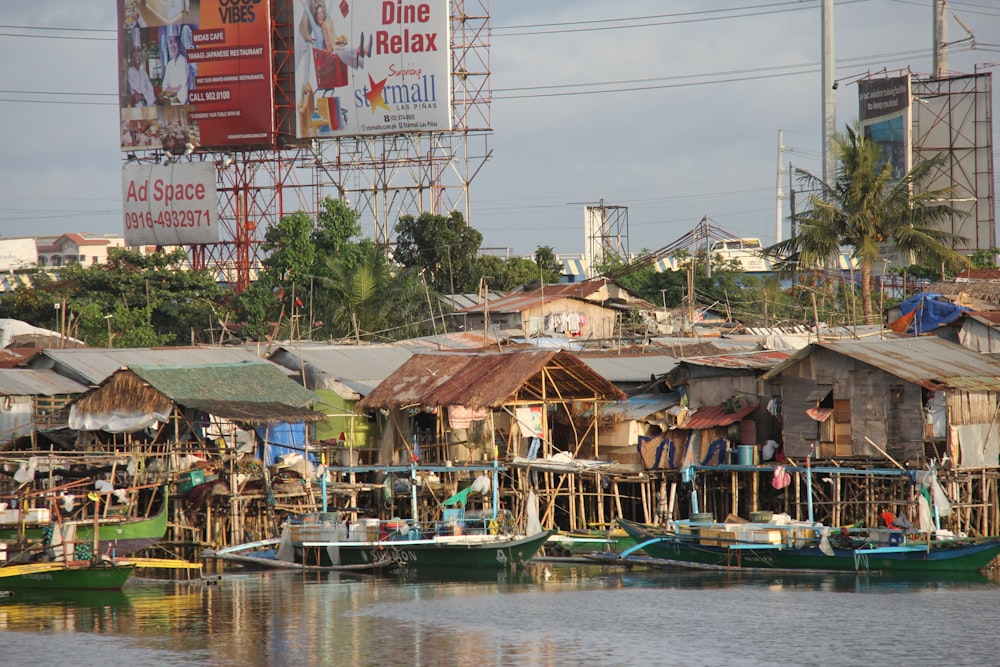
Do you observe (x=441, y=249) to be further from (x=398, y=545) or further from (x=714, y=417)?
(x=398, y=545)

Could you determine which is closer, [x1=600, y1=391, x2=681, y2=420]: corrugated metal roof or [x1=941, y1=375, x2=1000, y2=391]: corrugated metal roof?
[x1=941, y1=375, x2=1000, y2=391]: corrugated metal roof

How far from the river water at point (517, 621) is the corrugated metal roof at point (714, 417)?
146 inches

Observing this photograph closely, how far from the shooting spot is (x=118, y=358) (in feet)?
109

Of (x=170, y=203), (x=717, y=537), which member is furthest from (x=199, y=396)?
(x=170, y=203)

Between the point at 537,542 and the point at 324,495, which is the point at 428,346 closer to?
the point at 324,495

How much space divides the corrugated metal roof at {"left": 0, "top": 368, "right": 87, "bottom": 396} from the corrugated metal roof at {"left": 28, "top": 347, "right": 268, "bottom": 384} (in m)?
0.32

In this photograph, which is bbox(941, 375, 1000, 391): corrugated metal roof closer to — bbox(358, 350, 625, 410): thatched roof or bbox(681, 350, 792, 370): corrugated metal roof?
bbox(681, 350, 792, 370): corrugated metal roof

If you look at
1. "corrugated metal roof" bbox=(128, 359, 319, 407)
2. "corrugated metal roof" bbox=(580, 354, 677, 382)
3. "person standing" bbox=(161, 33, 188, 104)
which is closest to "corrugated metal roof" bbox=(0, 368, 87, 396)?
"corrugated metal roof" bbox=(128, 359, 319, 407)


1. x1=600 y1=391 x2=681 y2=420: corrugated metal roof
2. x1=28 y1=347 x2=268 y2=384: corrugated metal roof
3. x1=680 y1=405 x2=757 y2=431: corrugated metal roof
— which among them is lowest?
x1=680 y1=405 x2=757 y2=431: corrugated metal roof

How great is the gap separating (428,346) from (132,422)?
33.8ft

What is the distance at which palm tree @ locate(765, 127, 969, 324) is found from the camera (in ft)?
111

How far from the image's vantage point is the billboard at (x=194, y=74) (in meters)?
49.7

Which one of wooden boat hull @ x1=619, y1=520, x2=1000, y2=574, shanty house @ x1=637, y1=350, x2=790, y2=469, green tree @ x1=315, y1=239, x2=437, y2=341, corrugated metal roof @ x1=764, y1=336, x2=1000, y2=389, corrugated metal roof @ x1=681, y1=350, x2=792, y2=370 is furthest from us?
green tree @ x1=315, y1=239, x2=437, y2=341

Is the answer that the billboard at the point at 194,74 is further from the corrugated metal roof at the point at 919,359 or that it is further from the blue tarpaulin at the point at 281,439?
the corrugated metal roof at the point at 919,359
